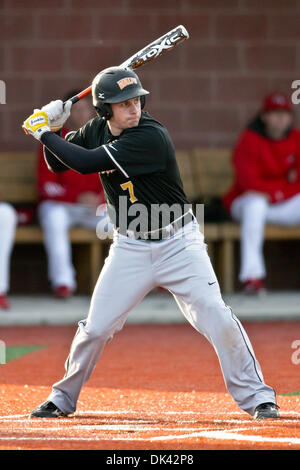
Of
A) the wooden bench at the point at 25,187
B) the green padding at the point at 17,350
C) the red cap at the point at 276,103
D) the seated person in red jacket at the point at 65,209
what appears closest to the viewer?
the green padding at the point at 17,350

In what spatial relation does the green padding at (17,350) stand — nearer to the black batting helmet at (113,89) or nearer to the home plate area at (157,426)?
the home plate area at (157,426)

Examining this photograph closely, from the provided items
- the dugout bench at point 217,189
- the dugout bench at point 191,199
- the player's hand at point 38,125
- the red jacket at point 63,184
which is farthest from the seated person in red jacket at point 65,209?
the player's hand at point 38,125

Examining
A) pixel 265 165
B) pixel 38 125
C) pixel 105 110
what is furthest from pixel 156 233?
pixel 265 165

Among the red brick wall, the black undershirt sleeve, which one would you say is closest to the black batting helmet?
the black undershirt sleeve

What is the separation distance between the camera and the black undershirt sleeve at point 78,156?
4.65m

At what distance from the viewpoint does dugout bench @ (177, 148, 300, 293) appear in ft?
29.4

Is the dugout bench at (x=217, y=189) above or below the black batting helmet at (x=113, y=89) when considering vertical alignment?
below

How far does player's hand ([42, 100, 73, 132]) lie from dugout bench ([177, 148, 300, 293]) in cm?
402

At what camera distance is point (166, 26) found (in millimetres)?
9578

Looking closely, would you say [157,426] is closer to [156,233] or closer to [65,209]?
[156,233]

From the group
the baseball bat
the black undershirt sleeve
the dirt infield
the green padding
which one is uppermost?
the baseball bat

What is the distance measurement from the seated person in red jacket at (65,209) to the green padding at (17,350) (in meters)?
1.57

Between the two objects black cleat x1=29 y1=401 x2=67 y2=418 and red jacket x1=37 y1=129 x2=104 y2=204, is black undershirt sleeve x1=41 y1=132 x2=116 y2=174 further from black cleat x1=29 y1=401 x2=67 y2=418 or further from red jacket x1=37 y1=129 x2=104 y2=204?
red jacket x1=37 y1=129 x2=104 y2=204

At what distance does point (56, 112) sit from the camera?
4.99 meters
